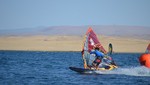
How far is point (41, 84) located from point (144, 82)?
7.99 meters

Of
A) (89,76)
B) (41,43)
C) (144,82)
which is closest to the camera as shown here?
(144,82)

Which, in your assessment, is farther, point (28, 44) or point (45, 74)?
point (28, 44)

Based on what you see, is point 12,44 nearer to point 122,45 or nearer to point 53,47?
point 53,47

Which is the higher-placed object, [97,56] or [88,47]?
[88,47]

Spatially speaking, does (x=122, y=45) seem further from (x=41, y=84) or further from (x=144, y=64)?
(x=41, y=84)

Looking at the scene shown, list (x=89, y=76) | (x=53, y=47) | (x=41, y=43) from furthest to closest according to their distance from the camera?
(x=41, y=43) → (x=53, y=47) → (x=89, y=76)

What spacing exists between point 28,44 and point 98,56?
92.0 m

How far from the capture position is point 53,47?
123875 millimetres

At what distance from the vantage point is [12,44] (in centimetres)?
13112

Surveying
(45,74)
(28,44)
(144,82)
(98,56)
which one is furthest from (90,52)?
(28,44)

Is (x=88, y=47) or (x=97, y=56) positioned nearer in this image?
(x=97, y=56)

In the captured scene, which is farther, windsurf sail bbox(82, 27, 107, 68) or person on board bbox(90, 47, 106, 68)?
windsurf sail bbox(82, 27, 107, 68)

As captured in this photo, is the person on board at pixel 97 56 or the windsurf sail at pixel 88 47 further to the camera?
the windsurf sail at pixel 88 47

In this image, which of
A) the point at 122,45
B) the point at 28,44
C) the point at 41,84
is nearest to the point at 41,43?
the point at 28,44
